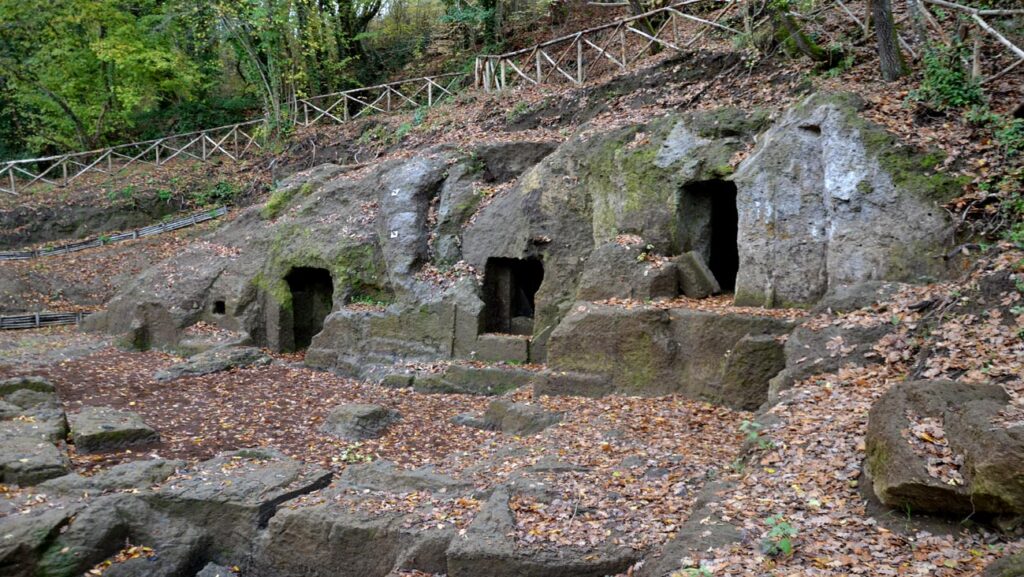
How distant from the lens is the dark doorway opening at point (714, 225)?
462 inches

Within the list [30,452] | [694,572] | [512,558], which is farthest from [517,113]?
[694,572]

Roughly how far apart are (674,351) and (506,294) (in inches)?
191

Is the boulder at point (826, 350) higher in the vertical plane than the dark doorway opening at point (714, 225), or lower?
lower

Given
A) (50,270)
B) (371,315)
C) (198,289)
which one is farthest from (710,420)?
(50,270)

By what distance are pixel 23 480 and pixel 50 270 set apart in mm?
15520

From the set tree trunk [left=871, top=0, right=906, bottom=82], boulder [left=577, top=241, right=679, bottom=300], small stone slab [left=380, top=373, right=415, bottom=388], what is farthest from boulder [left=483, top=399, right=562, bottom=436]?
tree trunk [left=871, top=0, right=906, bottom=82]

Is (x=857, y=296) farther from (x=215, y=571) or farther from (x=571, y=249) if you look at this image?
(x=215, y=571)

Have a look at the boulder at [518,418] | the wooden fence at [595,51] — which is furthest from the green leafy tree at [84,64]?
the boulder at [518,418]

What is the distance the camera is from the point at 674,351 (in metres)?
9.93

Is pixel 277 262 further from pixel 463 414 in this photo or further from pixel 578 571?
pixel 578 571

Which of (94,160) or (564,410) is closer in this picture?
(564,410)

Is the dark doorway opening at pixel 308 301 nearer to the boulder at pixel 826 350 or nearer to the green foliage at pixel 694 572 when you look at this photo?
the boulder at pixel 826 350

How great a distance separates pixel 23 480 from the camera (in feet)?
25.4

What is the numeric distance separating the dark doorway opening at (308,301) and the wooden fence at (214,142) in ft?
28.2
